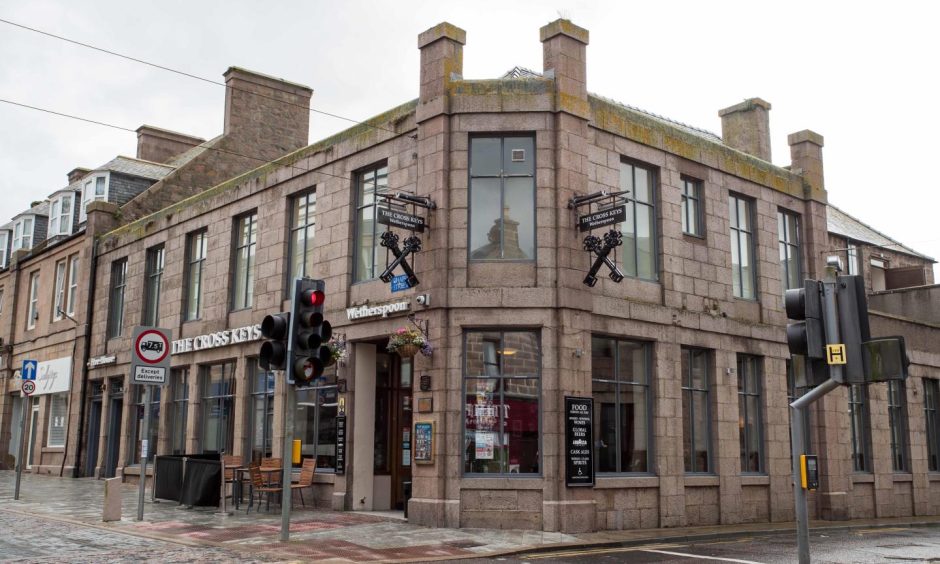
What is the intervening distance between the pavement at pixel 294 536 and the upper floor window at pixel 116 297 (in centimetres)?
960

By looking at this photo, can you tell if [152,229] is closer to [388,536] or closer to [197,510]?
[197,510]

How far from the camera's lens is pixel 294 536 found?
13547mm

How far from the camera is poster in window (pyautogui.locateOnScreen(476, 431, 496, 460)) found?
50.5 feet

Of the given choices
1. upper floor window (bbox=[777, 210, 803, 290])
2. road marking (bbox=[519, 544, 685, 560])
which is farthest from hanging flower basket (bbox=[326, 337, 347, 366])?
upper floor window (bbox=[777, 210, 803, 290])

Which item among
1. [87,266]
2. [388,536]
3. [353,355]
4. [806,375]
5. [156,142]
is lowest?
[388,536]

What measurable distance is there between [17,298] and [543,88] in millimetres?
27304

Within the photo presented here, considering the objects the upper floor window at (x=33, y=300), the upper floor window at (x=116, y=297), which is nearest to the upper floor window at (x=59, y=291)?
the upper floor window at (x=33, y=300)

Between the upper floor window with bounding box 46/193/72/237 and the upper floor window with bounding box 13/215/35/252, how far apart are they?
3.10m

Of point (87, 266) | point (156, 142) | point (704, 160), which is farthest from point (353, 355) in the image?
point (156, 142)

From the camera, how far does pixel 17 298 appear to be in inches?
1373

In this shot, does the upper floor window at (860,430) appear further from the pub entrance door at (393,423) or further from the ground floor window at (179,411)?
the ground floor window at (179,411)

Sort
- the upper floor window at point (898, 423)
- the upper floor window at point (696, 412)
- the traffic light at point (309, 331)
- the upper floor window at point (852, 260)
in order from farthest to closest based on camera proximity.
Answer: the upper floor window at point (852, 260), the upper floor window at point (898, 423), the upper floor window at point (696, 412), the traffic light at point (309, 331)

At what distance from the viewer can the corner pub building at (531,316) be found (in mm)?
15539

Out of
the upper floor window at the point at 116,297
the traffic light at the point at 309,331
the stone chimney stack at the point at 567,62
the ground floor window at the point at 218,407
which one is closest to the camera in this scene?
the traffic light at the point at 309,331
